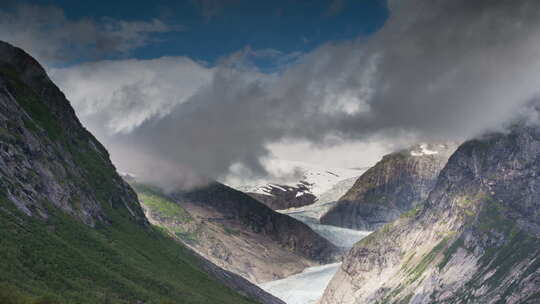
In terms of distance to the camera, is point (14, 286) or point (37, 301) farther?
point (14, 286)
